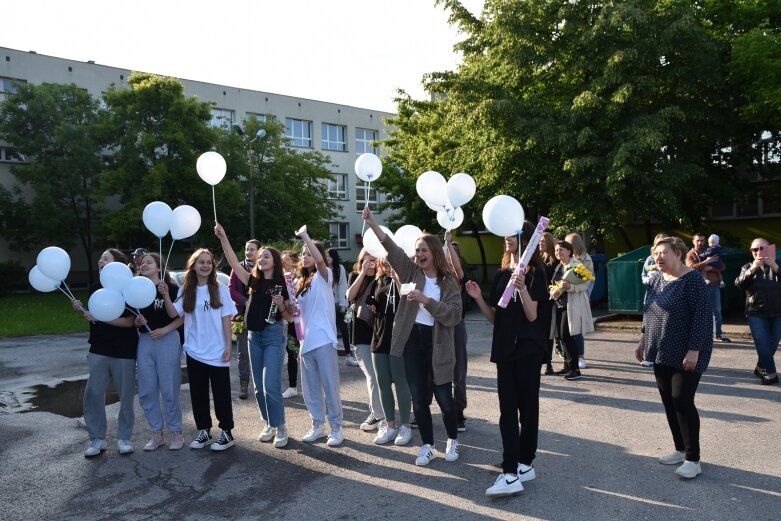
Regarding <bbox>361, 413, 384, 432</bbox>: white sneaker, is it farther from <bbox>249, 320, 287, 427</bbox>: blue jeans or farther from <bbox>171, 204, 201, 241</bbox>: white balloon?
<bbox>171, 204, 201, 241</bbox>: white balloon

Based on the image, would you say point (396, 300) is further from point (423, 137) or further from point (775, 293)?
point (423, 137)

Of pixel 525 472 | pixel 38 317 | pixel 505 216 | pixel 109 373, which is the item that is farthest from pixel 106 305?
pixel 38 317

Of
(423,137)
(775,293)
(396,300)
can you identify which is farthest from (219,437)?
(423,137)

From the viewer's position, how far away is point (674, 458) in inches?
192

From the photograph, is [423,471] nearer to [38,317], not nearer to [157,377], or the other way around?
[157,377]

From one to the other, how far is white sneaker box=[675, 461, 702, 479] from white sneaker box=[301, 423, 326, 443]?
3.02 meters

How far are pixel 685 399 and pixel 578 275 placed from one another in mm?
3908

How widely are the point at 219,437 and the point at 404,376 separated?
1784 millimetres

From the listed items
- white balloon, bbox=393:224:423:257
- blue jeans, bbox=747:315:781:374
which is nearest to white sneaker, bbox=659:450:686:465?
white balloon, bbox=393:224:423:257

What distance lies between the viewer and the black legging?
457 cm

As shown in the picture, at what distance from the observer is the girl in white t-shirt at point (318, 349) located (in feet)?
18.8

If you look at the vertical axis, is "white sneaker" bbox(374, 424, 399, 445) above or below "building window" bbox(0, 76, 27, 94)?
below

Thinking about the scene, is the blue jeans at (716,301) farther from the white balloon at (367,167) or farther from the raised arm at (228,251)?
the raised arm at (228,251)

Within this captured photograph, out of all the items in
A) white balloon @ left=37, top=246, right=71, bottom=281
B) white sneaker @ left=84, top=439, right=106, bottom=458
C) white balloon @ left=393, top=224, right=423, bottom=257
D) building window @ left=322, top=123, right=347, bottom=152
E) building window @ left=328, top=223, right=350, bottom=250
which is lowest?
white sneaker @ left=84, top=439, right=106, bottom=458
